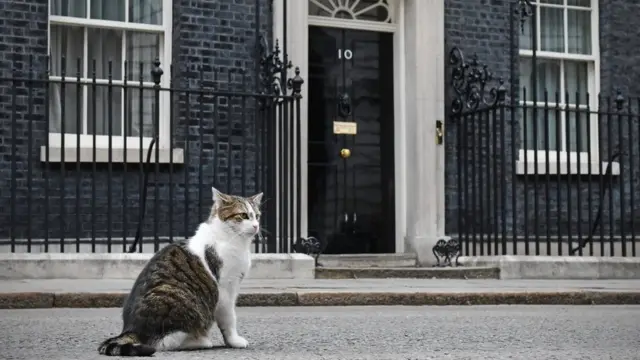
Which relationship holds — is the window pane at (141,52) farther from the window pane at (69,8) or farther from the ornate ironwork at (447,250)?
Answer: the ornate ironwork at (447,250)

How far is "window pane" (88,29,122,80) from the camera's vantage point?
12.6m

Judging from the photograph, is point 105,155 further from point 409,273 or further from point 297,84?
point 409,273

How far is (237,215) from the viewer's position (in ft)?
19.9

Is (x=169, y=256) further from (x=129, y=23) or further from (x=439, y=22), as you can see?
(x=439, y=22)

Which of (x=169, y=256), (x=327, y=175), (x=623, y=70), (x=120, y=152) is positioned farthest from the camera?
(x=623, y=70)

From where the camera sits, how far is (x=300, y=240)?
12219 millimetres

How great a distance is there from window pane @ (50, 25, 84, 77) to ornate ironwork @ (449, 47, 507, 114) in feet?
16.2

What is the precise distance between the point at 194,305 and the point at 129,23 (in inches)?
308

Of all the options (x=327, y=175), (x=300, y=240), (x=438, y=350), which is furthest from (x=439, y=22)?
(x=438, y=350)

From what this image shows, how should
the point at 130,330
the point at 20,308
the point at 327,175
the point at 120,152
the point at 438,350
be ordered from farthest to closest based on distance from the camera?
1. the point at 327,175
2. the point at 120,152
3. the point at 20,308
4. the point at 438,350
5. the point at 130,330

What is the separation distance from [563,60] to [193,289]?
1067 centimetres

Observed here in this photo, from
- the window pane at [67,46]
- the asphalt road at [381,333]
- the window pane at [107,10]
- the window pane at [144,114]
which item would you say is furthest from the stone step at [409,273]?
the window pane at [107,10]

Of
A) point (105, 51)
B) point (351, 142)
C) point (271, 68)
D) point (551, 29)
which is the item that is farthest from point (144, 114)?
point (551, 29)

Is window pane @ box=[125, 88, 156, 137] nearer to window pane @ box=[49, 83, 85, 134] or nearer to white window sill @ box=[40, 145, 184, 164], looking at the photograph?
white window sill @ box=[40, 145, 184, 164]
